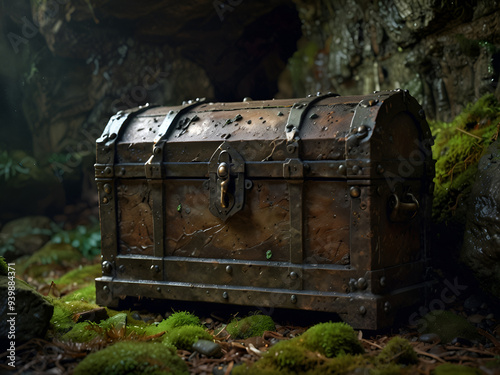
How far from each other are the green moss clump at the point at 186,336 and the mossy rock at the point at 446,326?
145 cm

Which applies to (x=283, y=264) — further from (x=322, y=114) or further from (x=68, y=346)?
(x=68, y=346)

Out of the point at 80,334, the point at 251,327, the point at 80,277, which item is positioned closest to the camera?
the point at 80,334

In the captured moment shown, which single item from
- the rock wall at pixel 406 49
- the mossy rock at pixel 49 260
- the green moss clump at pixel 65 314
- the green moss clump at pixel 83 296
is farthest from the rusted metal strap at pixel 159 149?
the mossy rock at pixel 49 260

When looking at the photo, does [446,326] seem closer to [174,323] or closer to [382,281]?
[382,281]

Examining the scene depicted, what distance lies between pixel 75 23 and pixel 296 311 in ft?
16.2

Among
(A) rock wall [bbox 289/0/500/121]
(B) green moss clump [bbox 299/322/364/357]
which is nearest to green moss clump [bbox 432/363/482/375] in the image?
(B) green moss clump [bbox 299/322/364/357]

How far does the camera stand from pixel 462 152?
4.38 meters

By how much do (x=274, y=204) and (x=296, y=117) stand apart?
63 centimetres

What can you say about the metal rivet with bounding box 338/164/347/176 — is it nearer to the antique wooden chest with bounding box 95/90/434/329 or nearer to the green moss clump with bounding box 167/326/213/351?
the antique wooden chest with bounding box 95/90/434/329

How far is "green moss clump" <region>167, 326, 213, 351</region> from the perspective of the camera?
3211mm

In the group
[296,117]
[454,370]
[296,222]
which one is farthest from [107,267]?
[454,370]

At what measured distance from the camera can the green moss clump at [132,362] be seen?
2.55m

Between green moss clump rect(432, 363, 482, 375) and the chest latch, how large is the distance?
1.66 m

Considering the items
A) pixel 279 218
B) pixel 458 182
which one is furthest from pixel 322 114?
pixel 458 182
